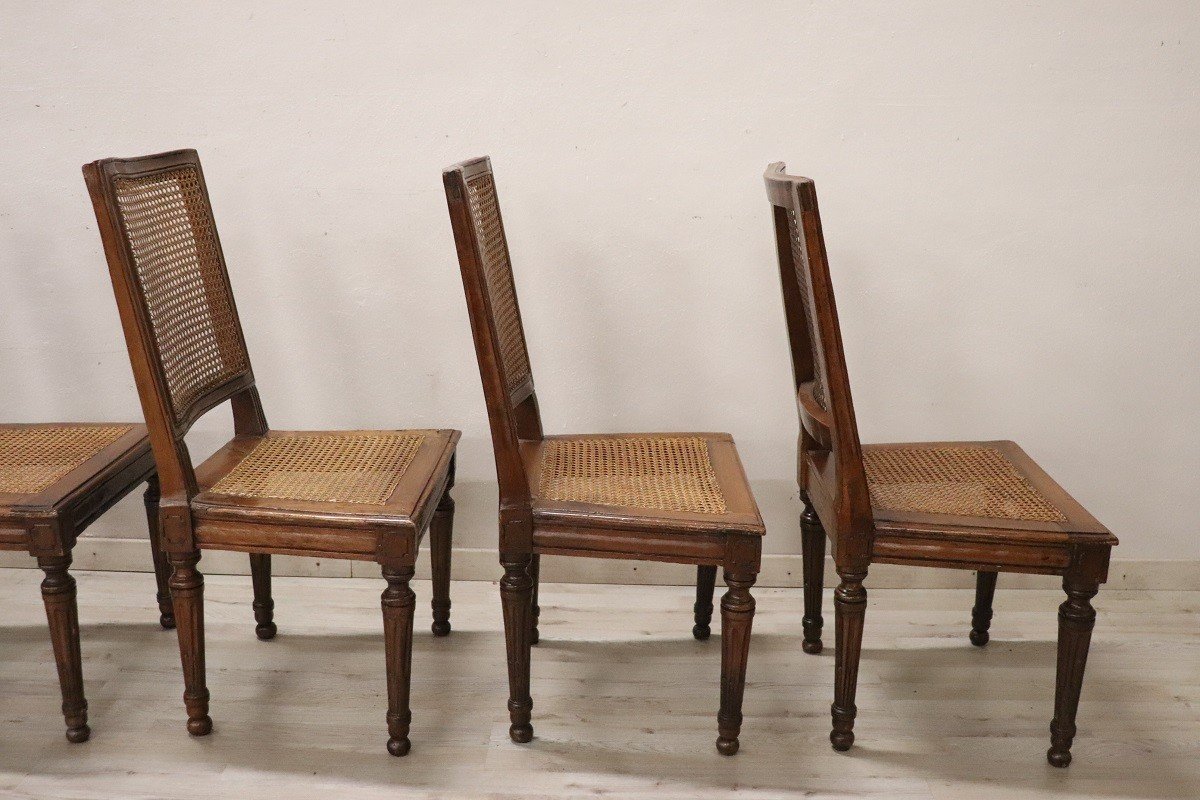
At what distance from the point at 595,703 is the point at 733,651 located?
380mm

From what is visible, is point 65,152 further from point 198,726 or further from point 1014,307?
point 1014,307

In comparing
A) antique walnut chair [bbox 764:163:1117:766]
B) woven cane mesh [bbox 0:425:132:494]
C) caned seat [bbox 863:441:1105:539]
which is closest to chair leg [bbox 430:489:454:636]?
woven cane mesh [bbox 0:425:132:494]

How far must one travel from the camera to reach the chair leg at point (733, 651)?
186 centimetres

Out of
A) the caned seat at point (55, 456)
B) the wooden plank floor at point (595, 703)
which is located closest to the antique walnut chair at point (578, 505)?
the wooden plank floor at point (595, 703)

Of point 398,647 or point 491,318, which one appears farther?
point 398,647

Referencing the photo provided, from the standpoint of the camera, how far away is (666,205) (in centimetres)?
242

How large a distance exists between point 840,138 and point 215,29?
1.37 metres

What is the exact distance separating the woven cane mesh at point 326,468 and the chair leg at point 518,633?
Result: 0.86 feet

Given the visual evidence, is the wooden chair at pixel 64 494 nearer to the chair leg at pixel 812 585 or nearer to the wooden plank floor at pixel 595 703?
the wooden plank floor at pixel 595 703

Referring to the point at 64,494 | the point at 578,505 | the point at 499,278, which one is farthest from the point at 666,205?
the point at 64,494

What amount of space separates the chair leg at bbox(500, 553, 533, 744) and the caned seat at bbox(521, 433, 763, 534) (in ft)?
0.37

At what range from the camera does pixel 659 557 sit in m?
1.87

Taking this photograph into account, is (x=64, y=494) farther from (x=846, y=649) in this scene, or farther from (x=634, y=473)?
(x=846, y=649)

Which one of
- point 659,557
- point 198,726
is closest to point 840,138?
point 659,557
